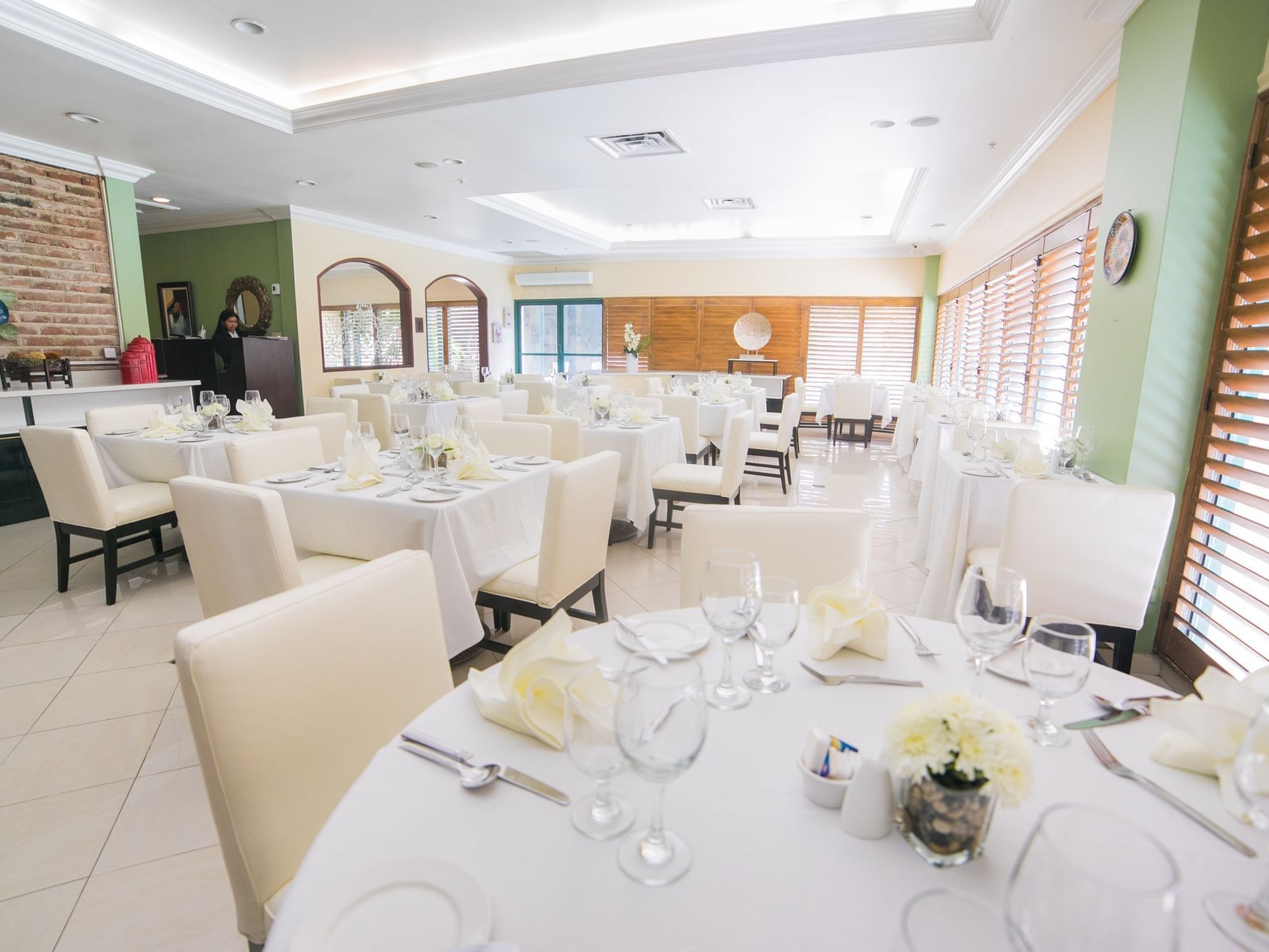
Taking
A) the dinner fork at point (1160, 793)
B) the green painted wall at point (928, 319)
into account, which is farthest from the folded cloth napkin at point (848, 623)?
the green painted wall at point (928, 319)

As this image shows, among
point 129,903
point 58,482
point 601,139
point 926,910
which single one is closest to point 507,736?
point 926,910

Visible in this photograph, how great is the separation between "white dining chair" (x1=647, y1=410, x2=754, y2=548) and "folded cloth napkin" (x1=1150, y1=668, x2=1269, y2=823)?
10.0 ft

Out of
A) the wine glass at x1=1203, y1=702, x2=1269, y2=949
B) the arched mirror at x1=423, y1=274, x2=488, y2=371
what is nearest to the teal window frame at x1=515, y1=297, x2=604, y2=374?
the arched mirror at x1=423, y1=274, x2=488, y2=371

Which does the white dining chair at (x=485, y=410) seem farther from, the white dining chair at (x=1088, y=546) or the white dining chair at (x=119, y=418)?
the white dining chair at (x=1088, y=546)

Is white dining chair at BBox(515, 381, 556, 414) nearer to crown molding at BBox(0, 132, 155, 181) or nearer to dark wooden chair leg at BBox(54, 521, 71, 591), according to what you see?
crown molding at BBox(0, 132, 155, 181)

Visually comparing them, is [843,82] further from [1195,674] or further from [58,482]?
[58,482]

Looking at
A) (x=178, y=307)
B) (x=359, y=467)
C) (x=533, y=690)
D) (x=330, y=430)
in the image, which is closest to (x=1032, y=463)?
(x=533, y=690)

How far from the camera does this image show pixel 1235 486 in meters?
2.41

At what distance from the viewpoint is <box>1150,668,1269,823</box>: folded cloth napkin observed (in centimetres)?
77

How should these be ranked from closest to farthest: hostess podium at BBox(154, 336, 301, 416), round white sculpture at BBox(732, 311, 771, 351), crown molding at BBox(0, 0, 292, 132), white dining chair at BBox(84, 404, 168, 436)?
crown molding at BBox(0, 0, 292, 132) → white dining chair at BBox(84, 404, 168, 436) → hostess podium at BBox(154, 336, 301, 416) → round white sculpture at BBox(732, 311, 771, 351)

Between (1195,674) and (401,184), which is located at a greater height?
(401,184)

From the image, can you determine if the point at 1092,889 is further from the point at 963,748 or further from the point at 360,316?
the point at 360,316

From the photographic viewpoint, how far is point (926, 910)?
1.77ft

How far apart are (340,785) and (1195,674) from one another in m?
3.05
